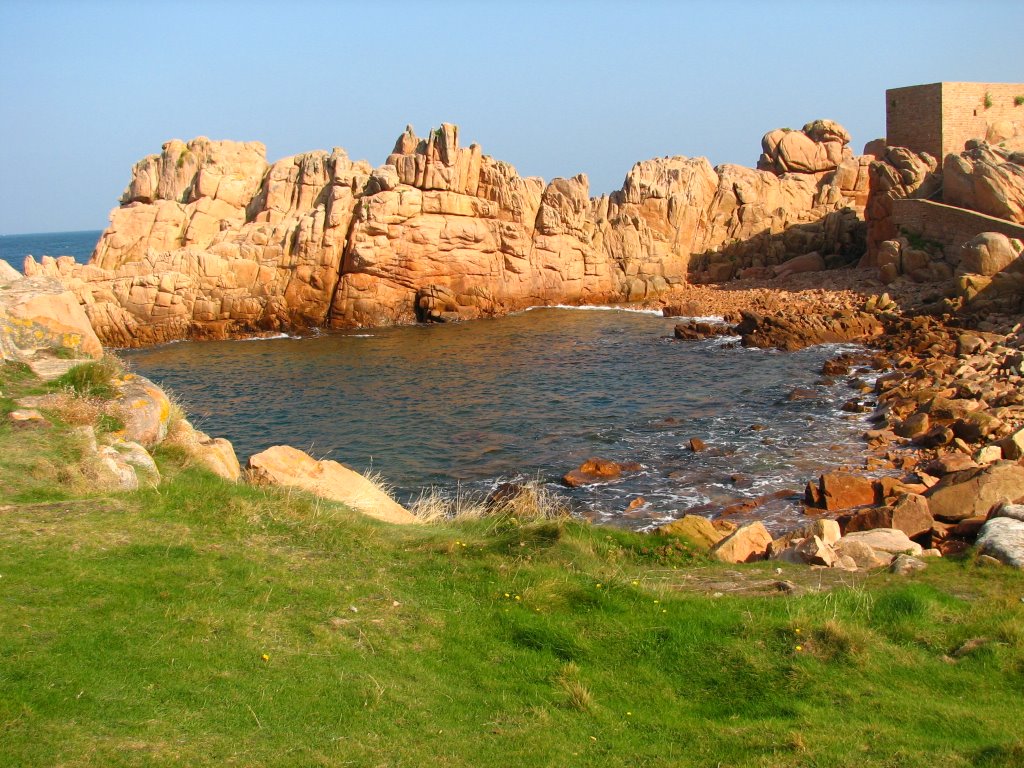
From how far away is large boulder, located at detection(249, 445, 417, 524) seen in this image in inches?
500

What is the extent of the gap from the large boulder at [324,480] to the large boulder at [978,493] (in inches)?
299

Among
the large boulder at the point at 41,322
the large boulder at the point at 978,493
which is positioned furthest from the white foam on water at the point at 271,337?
the large boulder at the point at 978,493

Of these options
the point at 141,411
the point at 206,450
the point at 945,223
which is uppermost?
the point at 945,223

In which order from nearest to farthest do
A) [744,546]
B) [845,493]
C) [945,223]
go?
[744,546]
[845,493]
[945,223]

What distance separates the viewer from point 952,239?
36.7 meters

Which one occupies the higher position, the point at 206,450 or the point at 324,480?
the point at 206,450

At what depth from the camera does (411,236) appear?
141ft

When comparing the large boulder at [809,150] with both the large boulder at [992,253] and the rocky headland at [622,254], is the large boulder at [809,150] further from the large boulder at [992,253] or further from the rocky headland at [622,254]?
the large boulder at [992,253]

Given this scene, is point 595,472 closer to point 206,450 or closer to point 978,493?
point 978,493

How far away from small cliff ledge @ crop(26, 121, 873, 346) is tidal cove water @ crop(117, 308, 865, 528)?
116 inches

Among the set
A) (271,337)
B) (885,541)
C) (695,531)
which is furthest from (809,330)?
(271,337)

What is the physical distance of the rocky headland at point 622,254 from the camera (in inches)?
1165

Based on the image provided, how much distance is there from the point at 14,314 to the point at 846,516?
13776mm

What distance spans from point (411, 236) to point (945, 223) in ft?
78.3
